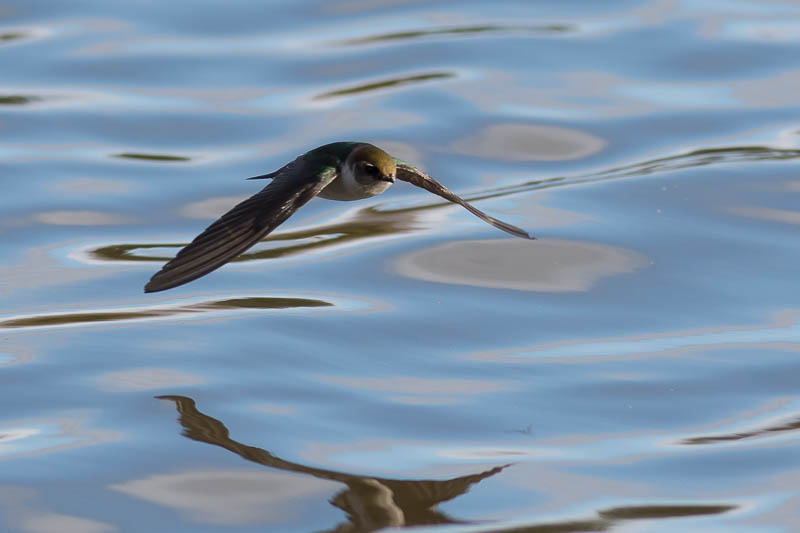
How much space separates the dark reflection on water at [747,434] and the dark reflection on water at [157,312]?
173 centimetres

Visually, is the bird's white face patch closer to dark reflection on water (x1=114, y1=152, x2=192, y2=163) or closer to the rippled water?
the rippled water

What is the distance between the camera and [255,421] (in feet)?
14.7

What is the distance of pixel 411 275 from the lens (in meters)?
6.06

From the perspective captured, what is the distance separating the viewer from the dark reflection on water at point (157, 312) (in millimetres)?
5426

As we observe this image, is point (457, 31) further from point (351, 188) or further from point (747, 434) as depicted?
point (747, 434)

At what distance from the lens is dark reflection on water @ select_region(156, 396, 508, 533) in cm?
381

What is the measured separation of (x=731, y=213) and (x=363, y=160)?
9.57 feet

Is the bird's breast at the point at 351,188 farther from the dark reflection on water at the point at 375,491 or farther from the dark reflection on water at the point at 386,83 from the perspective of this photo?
the dark reflection on water at the point at 386,83

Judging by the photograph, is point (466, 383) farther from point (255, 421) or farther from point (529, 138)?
point (529, 138)

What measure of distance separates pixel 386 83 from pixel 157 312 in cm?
385

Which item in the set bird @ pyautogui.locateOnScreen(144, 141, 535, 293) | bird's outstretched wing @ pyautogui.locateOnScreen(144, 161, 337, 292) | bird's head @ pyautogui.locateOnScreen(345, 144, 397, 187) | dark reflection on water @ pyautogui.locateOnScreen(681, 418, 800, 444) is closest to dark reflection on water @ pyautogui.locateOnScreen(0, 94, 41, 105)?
bird @ pyautogui.locateOnScreen(144, 141, 535, 293)

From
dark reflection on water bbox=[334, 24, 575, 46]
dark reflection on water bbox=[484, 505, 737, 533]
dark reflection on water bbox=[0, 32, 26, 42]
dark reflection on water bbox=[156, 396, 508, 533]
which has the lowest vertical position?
dark reflection on water bbox=[484, 505, 737, 533]

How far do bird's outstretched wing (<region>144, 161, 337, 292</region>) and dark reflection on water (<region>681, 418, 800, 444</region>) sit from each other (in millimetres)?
1449

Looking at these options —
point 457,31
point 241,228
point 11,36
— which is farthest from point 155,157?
point 241,228
